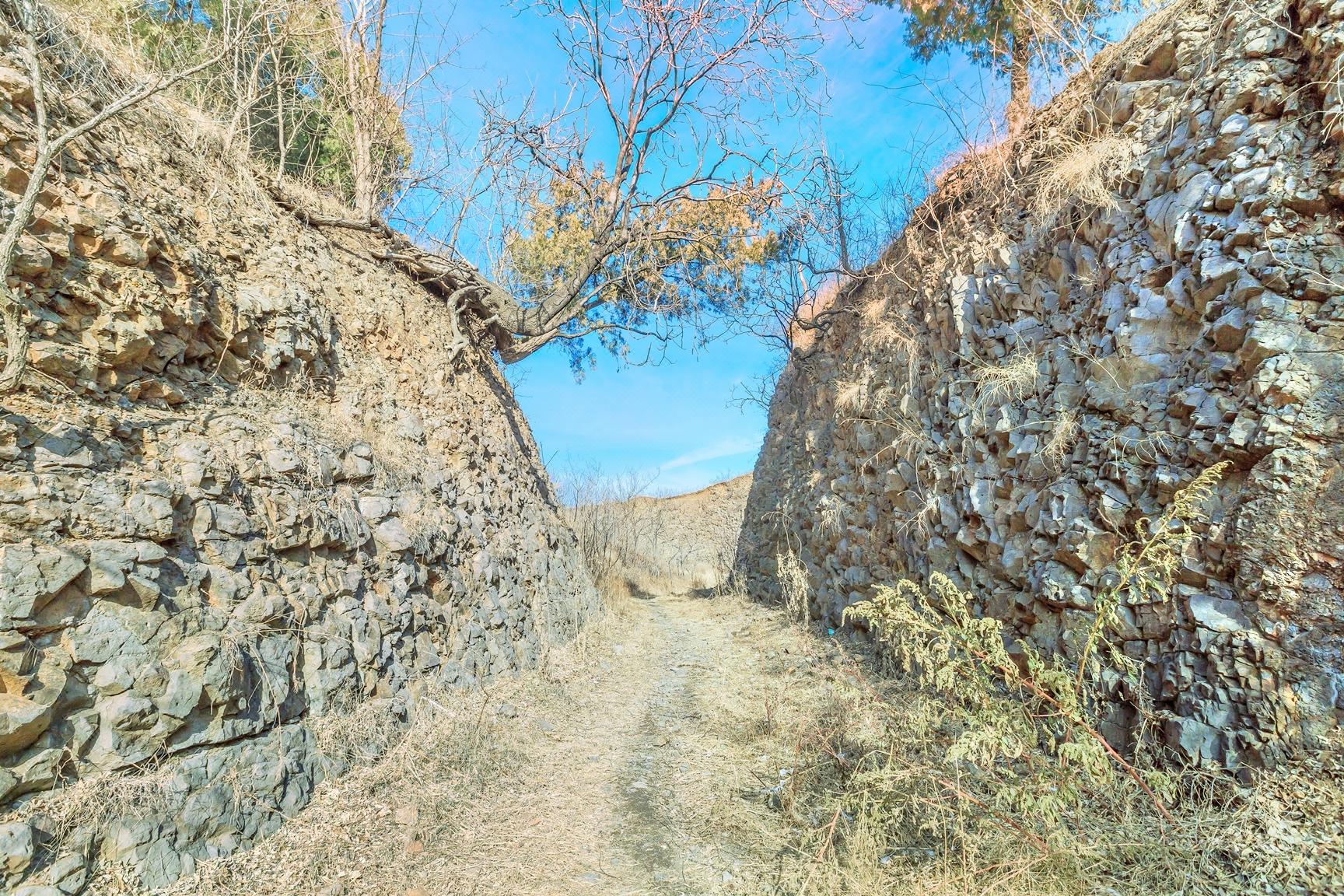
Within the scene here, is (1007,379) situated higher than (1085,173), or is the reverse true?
(1085,173)

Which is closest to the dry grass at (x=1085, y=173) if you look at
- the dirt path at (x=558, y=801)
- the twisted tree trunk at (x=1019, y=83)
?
the twisted tree trunk at (x=1019, y=83)

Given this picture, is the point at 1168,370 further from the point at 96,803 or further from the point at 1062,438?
the point at 96,803

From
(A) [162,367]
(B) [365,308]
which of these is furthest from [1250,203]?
(B) [365,308]

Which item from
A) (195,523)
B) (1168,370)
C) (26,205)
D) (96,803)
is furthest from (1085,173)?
(96,803)

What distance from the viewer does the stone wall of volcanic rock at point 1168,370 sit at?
2707 millimetres

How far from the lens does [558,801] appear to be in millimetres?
3709

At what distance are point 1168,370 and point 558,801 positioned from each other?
4.64m

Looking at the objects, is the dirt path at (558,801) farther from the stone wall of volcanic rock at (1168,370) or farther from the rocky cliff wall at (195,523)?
the stone wall of volcanic rock at (1168,370)

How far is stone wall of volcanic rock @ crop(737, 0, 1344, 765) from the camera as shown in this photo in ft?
8.88

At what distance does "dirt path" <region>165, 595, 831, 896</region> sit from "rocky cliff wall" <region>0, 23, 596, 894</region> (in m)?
0.28

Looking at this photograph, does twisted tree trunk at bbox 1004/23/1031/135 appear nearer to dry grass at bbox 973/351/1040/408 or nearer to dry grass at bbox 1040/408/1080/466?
dry grass at bbox 973/351/1040/408

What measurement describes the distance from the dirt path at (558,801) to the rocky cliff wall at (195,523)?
0.91 feet

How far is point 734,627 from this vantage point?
936cm

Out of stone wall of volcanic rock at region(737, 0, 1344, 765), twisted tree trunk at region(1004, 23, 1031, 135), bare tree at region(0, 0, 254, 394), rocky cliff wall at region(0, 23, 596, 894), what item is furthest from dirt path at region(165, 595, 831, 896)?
twisted tree trunk at region(1004, 23, 1031, 135)
